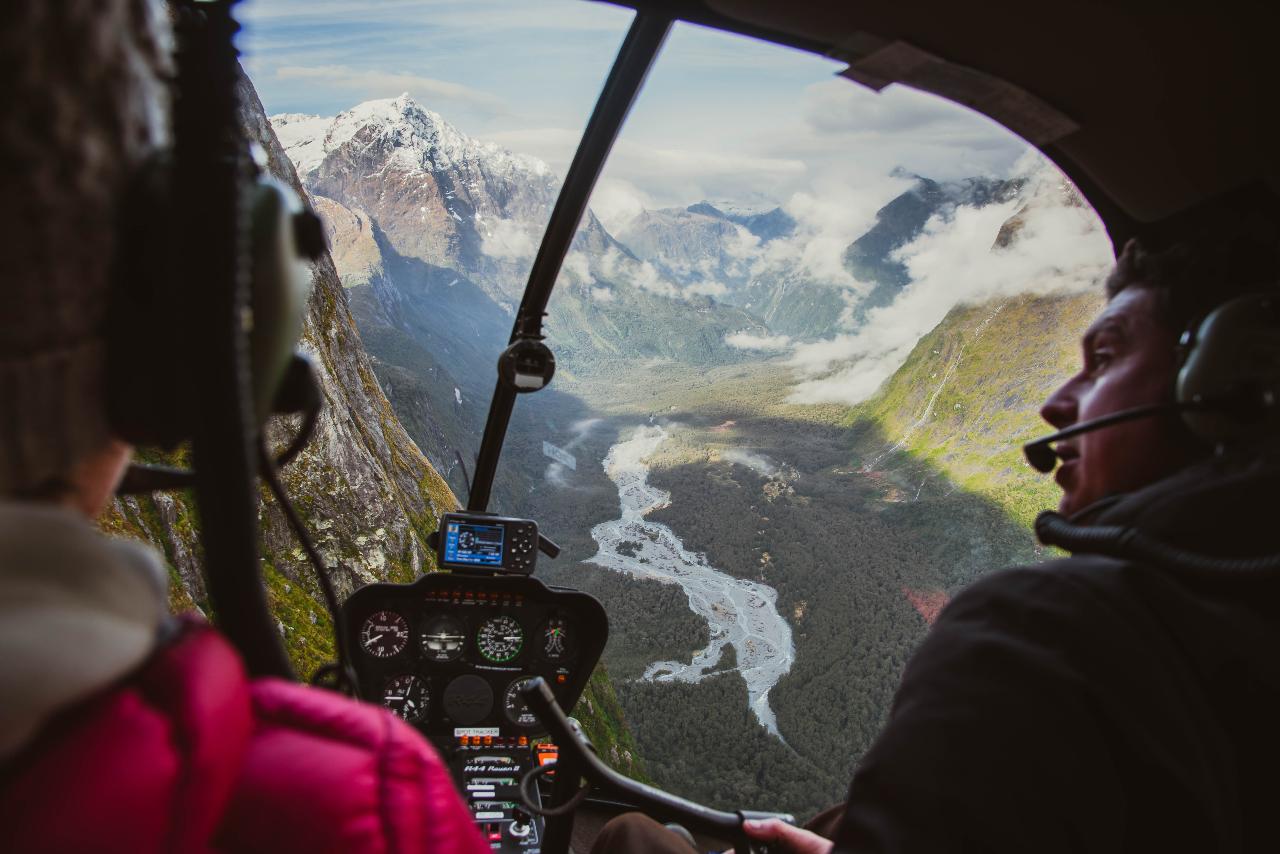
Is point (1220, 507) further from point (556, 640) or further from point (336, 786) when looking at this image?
point (556, 640)

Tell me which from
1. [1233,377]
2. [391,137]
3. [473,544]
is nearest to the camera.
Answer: [1233,377]

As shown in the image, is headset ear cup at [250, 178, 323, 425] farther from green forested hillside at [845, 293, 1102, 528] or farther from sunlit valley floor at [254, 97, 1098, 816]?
green forested hillside at [845, 293, 1102, 528]

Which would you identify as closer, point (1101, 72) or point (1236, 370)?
point (1236, 370)

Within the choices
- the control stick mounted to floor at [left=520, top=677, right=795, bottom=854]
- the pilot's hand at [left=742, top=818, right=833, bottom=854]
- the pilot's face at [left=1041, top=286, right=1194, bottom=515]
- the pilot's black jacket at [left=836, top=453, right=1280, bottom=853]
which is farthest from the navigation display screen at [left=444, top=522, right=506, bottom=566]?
the pilot's black jacket at [left=836, top=453, right=1280, bottom=853]

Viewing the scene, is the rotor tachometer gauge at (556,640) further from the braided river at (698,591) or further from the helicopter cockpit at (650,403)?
the braided river at (698,591)

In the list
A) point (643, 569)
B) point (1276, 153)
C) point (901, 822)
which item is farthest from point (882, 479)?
point (901, 822)

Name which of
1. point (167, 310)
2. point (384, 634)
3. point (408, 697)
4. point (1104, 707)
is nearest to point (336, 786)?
point (167, 310)

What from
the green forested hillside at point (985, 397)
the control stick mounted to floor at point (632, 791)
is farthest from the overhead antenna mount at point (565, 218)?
the green forested hillside at point (985, 397)
